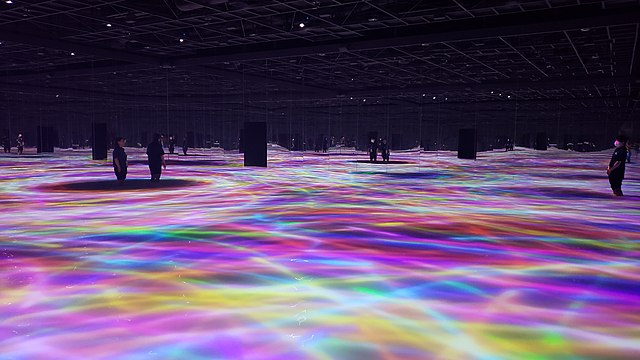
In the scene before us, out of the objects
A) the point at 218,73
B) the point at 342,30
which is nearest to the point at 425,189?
the point at 342,30

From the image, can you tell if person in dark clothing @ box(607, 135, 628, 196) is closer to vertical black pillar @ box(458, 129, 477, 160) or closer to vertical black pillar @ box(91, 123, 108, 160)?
vertical black pillar @ box(458, 129, 477, 160)

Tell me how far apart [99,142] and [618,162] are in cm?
2454

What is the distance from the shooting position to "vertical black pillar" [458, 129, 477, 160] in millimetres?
32406

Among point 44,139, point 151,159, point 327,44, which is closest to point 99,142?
point 44,139

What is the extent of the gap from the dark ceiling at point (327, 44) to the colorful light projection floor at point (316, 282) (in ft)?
23.1

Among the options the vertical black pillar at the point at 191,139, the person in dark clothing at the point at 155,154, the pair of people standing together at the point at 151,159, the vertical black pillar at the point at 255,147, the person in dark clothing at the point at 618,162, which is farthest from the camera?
the vertical black pillar at the point at 191,139

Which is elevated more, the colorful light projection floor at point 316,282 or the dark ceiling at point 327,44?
the dark ceiling at point 327,44

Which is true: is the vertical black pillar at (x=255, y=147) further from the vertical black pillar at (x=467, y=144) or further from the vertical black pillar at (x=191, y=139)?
the vertical black pillar at (x=191, y=139)

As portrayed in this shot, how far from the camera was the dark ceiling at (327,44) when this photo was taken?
13.5 m

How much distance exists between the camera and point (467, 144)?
3284 centimetres

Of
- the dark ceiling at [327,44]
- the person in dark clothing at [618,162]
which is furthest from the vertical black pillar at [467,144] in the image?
the person in dark clothing at [618,162]

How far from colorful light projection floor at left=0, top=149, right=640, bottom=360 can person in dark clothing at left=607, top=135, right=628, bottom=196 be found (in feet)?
7.91

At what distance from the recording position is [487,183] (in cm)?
1488

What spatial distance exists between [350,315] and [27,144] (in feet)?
183
